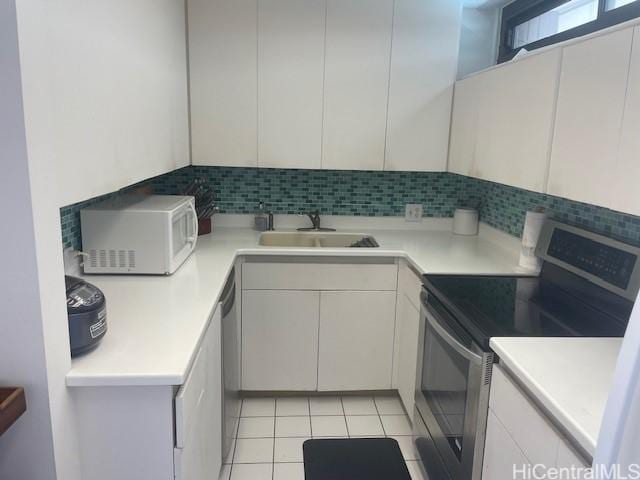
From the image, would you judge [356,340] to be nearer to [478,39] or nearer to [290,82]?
[290,82]

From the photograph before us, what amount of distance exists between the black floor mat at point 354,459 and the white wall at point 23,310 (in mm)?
1283

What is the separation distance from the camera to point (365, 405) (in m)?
2.74

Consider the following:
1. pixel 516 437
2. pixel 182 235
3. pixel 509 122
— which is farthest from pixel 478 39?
pixel 516 437

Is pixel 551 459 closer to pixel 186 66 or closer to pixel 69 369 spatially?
pixel 69 369

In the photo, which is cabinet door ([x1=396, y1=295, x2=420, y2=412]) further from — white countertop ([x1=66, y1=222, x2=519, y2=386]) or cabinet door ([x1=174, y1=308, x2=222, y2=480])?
cabinet door ([x1=174, y1=308, x2=222, y2=480])

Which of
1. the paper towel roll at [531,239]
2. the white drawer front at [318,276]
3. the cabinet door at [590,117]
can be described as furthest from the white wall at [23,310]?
the paper towel roll at [531,239]

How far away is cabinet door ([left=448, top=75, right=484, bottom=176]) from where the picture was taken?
8.10 ft

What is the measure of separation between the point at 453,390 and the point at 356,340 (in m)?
0.91

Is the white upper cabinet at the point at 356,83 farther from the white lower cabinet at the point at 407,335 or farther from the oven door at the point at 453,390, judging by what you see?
the oven door at the point at 453,390

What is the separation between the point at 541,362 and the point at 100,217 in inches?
64.8

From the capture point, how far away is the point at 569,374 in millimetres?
1282

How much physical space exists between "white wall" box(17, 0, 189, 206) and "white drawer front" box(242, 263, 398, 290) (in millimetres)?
765

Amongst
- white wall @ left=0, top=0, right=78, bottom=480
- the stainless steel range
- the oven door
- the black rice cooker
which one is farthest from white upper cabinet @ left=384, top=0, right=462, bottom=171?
white wall @ left=0, top=0, right=78, bottom=480

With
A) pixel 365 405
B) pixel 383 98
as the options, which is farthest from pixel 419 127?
pixel 365 405
